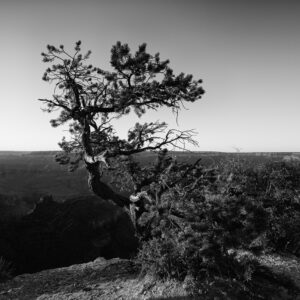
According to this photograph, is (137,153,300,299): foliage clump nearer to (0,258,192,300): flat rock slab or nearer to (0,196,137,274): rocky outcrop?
(0,258,192,300): flat rock slab

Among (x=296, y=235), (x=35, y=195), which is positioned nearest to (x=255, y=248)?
(x=296, y=235)

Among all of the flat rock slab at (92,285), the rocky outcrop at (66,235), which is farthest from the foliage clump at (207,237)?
the rocky outcrop at (66,235)

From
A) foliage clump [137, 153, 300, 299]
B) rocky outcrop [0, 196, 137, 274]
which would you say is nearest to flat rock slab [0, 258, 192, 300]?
foliage clump [137, 153, 300, 299]

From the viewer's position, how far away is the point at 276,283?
21.9 ft

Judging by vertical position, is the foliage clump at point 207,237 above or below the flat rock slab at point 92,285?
above

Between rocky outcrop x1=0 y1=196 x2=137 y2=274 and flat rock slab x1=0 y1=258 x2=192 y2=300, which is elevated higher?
flat rock slab x1=0 y1=258 x2=192 y2=300

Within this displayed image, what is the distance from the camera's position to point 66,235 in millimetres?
18656

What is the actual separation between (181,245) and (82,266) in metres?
5.63

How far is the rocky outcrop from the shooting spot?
54.2 ft

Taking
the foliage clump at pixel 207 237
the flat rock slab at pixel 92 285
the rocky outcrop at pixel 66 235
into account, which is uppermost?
the foliage clump at pixel 207 237

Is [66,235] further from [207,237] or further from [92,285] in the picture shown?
[207,237]

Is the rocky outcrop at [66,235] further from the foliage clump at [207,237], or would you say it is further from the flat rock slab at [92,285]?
the foliage clump at [207,237]

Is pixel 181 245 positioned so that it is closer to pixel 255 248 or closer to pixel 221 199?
pixel 221 199

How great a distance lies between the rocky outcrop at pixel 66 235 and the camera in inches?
651
